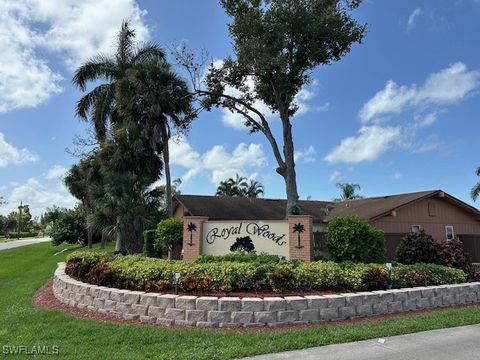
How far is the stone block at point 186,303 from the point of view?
24.0 feet

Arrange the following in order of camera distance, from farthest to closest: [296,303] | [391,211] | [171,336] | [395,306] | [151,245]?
[391,211]
[151,245]
[395,306]
[296,303]
[171,336]

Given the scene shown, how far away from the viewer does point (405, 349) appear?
231 inches

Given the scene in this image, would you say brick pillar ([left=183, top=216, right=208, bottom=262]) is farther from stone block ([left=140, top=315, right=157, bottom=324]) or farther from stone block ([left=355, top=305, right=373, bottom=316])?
stone block ([left=355, top=305, right=373, bottom=316])

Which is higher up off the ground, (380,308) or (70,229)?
(70,229)

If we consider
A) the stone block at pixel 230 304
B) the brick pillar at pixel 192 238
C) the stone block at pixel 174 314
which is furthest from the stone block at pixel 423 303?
the brick pillar at pixel 192 238

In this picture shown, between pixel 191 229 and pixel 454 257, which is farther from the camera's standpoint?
pixel 191 229

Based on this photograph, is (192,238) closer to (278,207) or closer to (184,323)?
(184,323)

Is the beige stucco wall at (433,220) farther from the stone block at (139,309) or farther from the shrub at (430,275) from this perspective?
the stone block at (139,309)

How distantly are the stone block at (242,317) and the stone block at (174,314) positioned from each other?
0.93 metres

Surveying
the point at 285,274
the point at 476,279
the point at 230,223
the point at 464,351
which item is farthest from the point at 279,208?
the point at 464,351

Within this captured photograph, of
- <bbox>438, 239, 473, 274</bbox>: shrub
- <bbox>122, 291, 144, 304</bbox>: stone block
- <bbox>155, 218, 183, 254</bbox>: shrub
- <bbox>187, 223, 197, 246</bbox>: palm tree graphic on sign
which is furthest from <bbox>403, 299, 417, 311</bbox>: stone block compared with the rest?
<bbox>155, 218, 183, 254</bbox>: shrub

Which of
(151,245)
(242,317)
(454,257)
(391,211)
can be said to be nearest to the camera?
(242,317)

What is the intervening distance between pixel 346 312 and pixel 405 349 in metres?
1.85

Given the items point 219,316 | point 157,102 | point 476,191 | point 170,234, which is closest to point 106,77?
point 157,102
